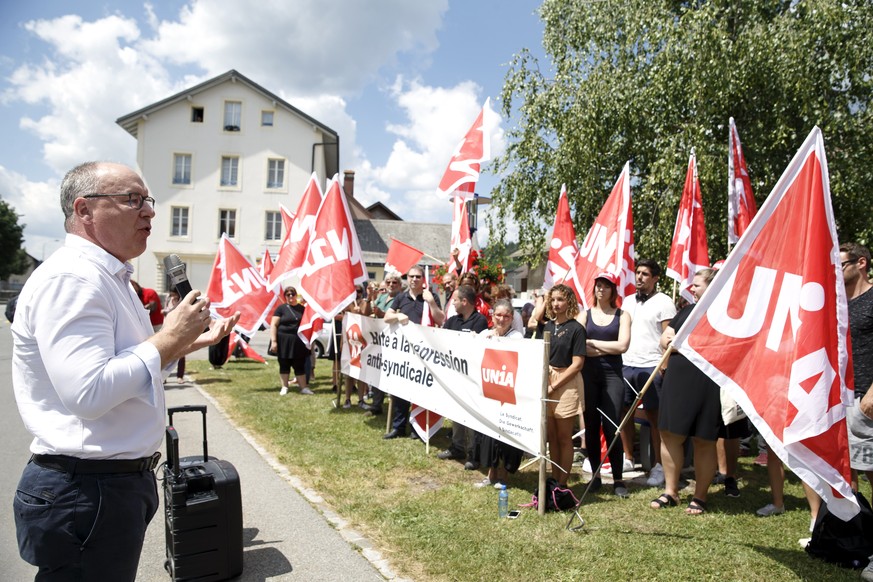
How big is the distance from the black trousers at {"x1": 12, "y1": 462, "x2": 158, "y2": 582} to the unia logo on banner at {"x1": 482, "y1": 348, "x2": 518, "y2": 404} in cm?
395

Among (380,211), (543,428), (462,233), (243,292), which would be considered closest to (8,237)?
(380,211)

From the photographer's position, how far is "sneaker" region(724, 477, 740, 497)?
5930 mm

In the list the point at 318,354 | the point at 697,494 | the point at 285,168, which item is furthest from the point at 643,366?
the point at 285,168

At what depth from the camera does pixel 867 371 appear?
14.3ft

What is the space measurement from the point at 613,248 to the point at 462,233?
2.82 m

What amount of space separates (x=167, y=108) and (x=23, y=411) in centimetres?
4222

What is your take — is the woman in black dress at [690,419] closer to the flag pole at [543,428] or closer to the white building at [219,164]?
the flag pole at [543,428]

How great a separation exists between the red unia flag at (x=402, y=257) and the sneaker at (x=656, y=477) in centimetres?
470

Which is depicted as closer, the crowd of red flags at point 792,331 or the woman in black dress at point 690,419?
the crowd of red flags at point 792,331

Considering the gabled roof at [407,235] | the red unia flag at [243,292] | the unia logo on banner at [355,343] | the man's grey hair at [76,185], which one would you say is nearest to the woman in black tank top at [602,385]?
the unia logo on banner at [355,343]

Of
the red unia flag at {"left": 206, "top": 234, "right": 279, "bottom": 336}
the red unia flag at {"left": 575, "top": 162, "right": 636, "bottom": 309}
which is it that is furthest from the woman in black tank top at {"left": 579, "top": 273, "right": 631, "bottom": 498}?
the red unia flag at {"left": 206, "top": 234, "right": 279, "bottom": 336}

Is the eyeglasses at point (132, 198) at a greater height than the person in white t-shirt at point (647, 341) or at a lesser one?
greater

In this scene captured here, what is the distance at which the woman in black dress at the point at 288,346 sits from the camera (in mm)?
11461

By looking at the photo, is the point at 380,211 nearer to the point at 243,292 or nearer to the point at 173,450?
the point at 243,292
